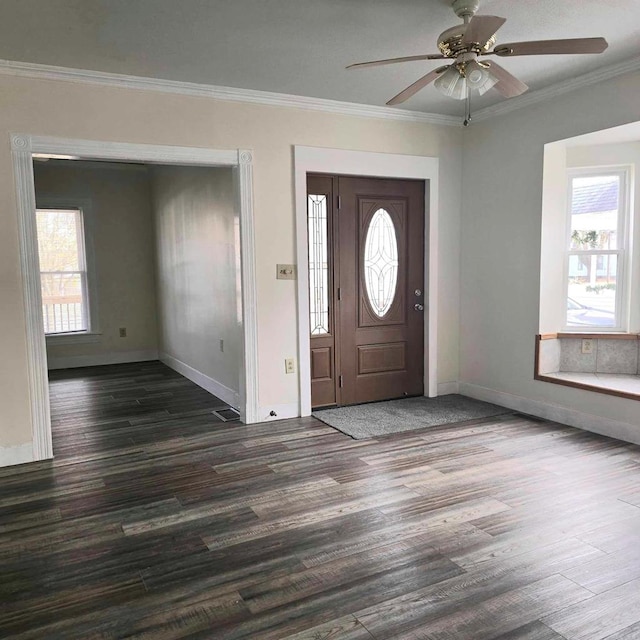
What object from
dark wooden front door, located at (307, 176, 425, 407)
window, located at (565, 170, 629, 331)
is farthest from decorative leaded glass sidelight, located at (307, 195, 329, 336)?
window, located at (565, 170, 629, 331)

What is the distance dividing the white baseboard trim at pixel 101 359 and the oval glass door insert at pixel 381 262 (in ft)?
13.3

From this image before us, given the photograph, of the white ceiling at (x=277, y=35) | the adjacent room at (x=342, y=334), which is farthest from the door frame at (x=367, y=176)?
the white ceiling at (x=277, y=35)

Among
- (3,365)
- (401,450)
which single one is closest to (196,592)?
(401,450)

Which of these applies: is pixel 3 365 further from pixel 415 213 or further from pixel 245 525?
pixel 415 213

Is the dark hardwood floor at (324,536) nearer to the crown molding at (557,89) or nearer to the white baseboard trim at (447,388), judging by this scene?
the white baseboard trim at (447,388)

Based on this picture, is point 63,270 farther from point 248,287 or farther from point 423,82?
point 423,82

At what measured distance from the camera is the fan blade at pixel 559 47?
2.47 m

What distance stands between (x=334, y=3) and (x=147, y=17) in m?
1.01

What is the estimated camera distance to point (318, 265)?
4.91 meters

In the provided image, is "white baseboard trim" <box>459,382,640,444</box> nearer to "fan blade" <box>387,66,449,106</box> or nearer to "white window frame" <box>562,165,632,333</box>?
"white window frame" <box>562,165,632,333</box>

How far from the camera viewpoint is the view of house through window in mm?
7387

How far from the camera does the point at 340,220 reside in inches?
195

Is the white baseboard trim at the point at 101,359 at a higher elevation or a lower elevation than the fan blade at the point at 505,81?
lower

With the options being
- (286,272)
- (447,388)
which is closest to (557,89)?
(286,272)
